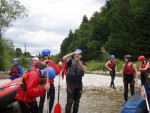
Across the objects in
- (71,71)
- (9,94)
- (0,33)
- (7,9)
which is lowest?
(9,94)

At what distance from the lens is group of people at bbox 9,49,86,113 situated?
588cm

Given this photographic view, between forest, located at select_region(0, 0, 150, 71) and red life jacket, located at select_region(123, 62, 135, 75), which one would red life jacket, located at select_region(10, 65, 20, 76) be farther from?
forest, located at select_region(0, 0, 150, 71)

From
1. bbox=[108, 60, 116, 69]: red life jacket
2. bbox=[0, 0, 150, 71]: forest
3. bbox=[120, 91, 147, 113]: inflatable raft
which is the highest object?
bbox=[0, 0, 150, 71]: forest

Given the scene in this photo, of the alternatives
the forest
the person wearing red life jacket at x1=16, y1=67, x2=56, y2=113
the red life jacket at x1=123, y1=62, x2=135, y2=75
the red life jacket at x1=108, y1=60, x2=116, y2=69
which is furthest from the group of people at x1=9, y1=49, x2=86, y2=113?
the forest

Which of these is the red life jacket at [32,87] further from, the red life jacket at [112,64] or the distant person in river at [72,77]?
the red life jacket at [112,64]

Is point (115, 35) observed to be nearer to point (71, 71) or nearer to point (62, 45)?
point (71, 71)

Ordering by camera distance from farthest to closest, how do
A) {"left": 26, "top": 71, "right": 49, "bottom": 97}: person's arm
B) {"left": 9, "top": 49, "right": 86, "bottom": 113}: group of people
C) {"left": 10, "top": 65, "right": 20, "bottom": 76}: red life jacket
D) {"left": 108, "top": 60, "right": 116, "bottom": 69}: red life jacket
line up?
{"left": 108, "top": 60, "right": 116, "bottom": 69}: red life jacket → {"left": 10, "top": 65, "right": 20, "bottom": 76}: red life jacket → {"left": 9, "top": 49, "right": 86, "bottom": 113}: group of people → {"left": 26, "top": 71, "right": 49, "bottom": 97}: person's arm

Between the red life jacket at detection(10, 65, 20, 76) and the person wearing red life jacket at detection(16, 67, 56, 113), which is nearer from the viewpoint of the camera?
the person wearing red life jacket at detection(16, 67, 56, 113)

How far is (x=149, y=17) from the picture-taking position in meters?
54.9

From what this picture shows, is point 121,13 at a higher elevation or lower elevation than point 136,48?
higher

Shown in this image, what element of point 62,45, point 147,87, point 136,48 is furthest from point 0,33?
point 62,45

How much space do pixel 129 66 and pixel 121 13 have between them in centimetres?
5228

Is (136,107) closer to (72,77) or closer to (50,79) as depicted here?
(50,79)

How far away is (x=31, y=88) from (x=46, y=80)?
0.55 metres
